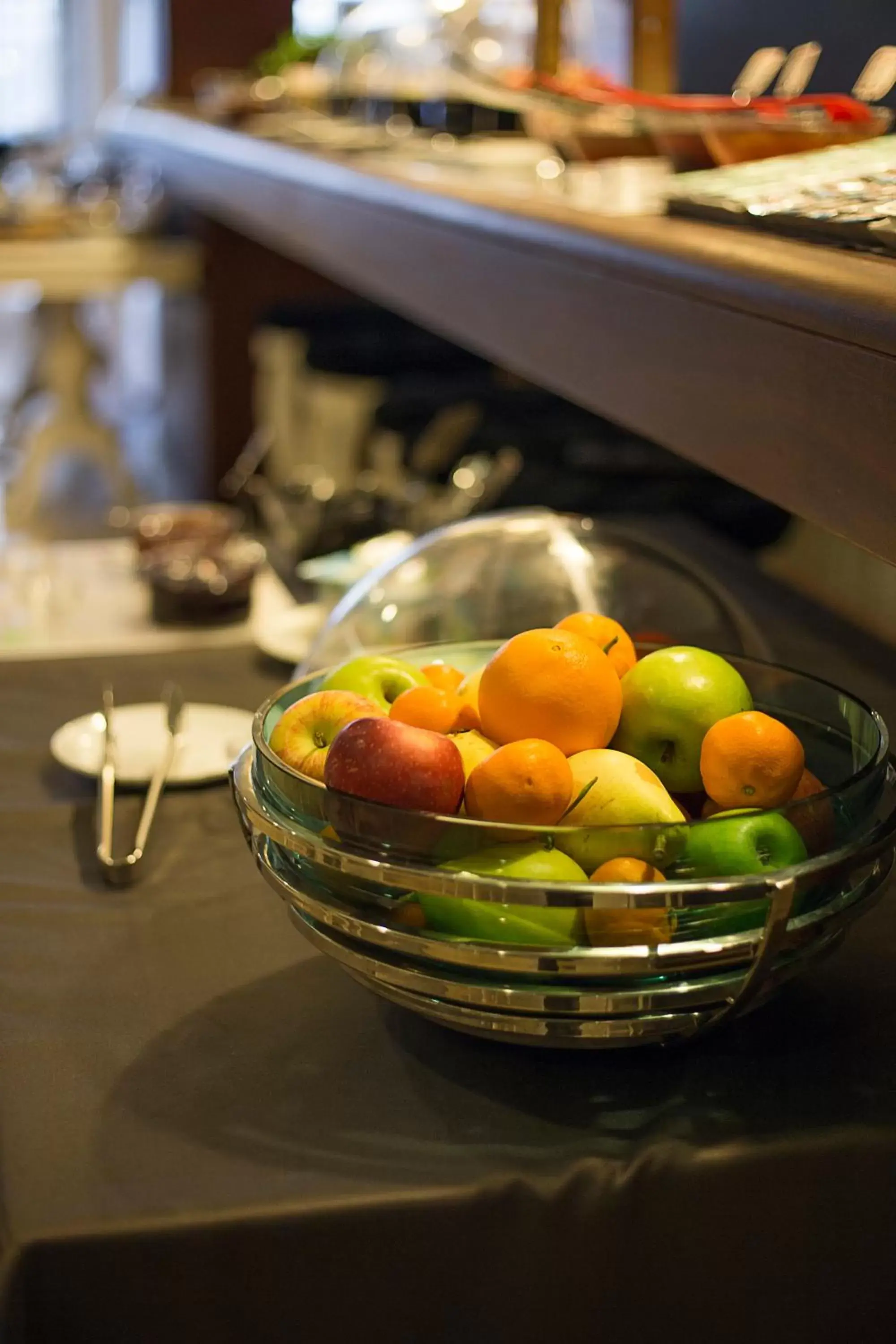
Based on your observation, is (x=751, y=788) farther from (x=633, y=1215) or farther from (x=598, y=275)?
(x=598, y=275)

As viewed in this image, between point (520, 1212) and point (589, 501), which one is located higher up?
point (520, 1212)

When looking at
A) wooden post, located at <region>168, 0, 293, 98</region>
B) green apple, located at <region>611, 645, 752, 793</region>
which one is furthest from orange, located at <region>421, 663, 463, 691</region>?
wooden post, located at <region>168, 0, 293, 98</region>

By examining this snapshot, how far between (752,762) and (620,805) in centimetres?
6

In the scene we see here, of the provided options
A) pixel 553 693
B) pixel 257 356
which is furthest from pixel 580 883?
pixel 257 356

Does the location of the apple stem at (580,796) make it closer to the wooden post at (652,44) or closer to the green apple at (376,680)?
the green apple at (376,680)

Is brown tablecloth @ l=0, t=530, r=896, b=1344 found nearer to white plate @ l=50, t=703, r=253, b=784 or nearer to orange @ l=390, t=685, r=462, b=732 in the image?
orange @ l=390, t=685, r=462, b=732

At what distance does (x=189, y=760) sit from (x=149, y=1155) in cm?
50

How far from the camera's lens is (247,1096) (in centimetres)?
72

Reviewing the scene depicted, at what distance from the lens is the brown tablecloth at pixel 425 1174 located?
0.64m

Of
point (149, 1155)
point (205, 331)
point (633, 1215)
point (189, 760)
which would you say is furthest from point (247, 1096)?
point (205, 331)

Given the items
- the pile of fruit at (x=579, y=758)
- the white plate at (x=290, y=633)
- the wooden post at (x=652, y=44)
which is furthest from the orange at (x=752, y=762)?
the wooden post at (x=652, y=44)

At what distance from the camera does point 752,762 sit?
712mm

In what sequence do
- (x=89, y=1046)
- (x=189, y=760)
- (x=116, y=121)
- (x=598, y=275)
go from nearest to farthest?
(x=89, y=1046) < (x=598, y=275) < (x=189, y=760) < (x=116, y=121)

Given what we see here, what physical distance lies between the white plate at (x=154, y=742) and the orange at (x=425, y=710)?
34 centimetres
